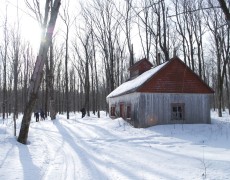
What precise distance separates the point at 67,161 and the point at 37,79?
556 centimetres

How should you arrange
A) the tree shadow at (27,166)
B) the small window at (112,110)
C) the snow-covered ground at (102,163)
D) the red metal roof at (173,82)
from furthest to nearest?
1. the small window at (112,110)
2. the red metal roof at (173,82)
3. the tree shadow at (27,166)
4. the snow-covered ground at (102,163)

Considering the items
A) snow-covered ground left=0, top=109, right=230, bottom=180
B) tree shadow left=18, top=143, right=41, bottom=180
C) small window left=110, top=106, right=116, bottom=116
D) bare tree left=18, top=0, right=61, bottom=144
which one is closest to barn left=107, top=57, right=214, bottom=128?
small window left=110, top=106, right=116, bottom=116

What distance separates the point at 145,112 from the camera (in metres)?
23.5

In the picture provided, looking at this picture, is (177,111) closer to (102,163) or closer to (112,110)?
(112,110)

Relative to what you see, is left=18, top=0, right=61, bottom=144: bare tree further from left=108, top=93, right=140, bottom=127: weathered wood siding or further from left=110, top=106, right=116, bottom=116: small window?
left=110, top=106, right=116, bottom=116: small window

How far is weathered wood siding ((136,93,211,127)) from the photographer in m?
23.6

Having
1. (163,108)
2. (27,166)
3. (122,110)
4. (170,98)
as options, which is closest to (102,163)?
(27,166)

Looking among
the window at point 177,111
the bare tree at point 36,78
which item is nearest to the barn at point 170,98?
the window at point 177,111

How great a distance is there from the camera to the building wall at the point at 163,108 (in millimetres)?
23562

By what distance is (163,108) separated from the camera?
2389cm

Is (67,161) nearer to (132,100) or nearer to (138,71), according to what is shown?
(132,100)

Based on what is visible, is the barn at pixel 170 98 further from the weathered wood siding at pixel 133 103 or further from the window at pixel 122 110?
the window at pixel 122 110

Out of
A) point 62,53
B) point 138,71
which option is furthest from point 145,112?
point 62,53

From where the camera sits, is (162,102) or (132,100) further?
(132,100)
